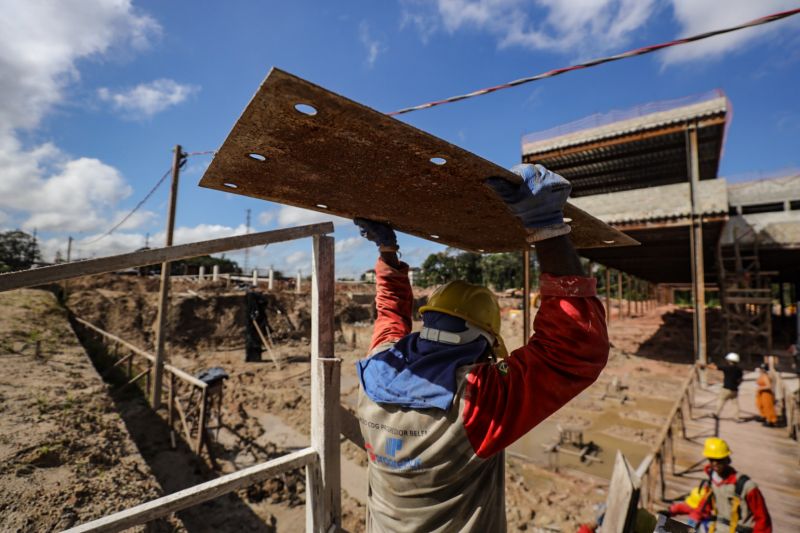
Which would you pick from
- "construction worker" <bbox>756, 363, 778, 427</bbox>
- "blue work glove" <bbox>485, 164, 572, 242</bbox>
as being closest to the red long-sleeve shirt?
"blue work glove" <bbox>485, 164, 572, 242</bbox>

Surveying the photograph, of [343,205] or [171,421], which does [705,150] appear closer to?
[343,205]

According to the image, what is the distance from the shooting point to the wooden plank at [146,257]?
46.1 inches

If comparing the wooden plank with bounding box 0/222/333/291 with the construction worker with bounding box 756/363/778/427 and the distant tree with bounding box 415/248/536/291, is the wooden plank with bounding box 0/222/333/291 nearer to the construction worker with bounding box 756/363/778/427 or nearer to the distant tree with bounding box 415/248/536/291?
the construction worker with bounding box 756/363/778/427

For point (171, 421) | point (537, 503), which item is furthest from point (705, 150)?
point (171, 421)

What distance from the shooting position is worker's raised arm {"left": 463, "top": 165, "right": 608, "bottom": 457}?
118 centimetres

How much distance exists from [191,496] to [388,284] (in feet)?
4.34

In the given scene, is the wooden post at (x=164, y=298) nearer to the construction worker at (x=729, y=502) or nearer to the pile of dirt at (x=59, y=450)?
the pile of dirt at (x=59, y=450)

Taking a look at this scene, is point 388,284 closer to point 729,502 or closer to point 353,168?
point 353,168

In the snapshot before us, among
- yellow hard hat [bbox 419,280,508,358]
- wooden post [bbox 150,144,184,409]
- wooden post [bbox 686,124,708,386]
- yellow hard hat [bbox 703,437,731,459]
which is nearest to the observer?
yellow hard hat [bbox 419,280,508,358]

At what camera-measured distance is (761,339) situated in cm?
1956

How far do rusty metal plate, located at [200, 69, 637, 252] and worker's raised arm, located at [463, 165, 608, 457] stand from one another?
0.44 feet

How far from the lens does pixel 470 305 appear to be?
59.7 inches

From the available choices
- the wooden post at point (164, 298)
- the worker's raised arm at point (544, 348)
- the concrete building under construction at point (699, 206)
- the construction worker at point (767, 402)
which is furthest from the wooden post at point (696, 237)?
the wooden post at point (164, 298)

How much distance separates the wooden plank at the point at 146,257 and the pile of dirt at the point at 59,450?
2.30 metres
